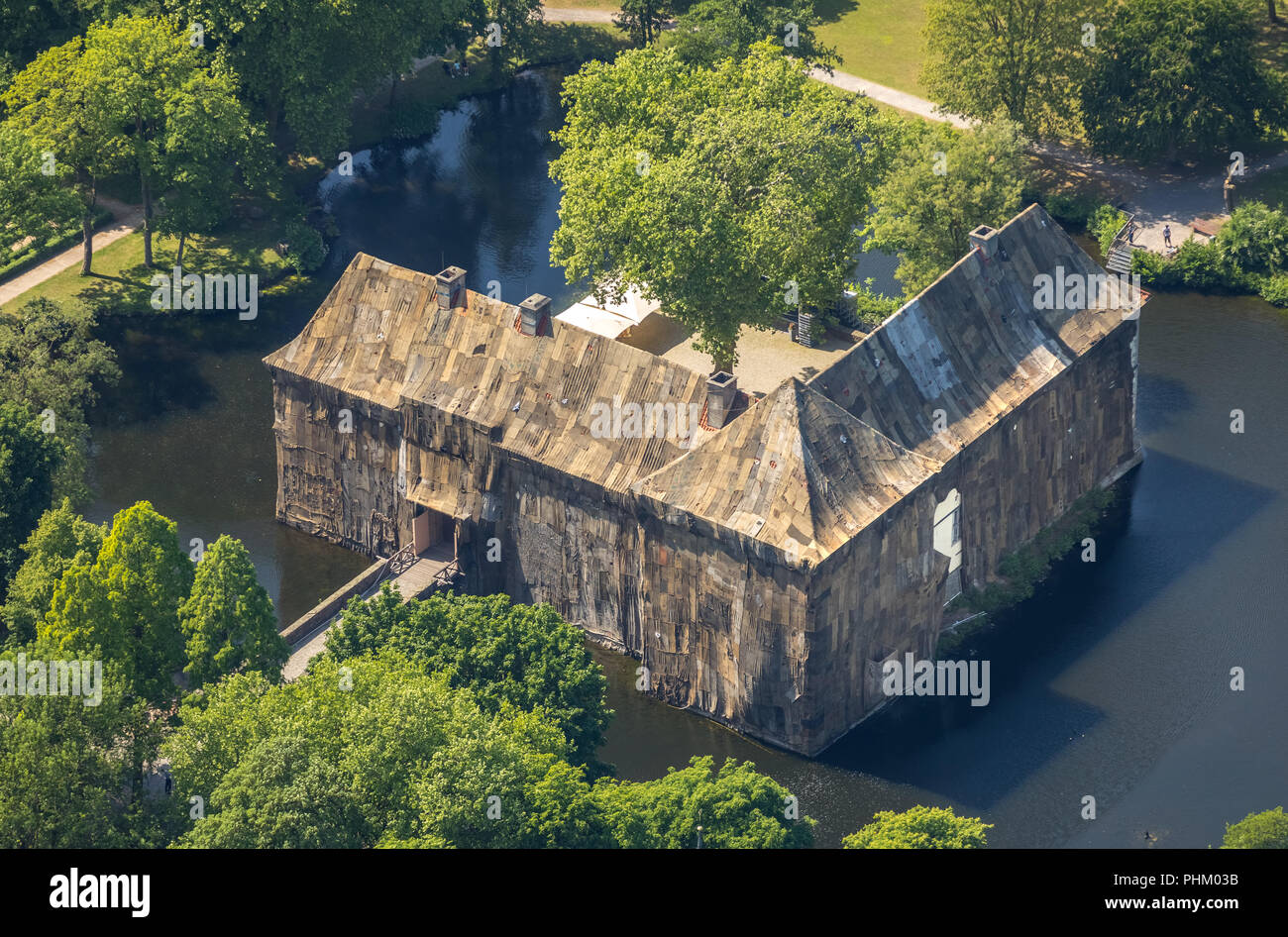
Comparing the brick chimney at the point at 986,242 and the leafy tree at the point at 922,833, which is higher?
the brick chimney at the point at 986,242

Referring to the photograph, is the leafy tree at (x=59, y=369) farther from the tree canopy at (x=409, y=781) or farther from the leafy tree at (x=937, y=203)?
the leafy tree at (x=937, y=203)

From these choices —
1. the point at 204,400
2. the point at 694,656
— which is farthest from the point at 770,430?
the point at 204,400

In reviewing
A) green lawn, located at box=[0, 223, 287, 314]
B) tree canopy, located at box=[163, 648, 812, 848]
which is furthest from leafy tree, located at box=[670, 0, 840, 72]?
tree canopy, located at box=[163, 648, 812, 848]

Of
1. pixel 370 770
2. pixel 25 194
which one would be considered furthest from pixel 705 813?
pixel 25 194

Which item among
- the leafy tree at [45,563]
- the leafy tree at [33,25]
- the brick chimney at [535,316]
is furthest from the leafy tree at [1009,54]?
the leafy tree at [45,563]

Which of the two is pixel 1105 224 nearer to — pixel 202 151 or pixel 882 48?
pixel 882 48

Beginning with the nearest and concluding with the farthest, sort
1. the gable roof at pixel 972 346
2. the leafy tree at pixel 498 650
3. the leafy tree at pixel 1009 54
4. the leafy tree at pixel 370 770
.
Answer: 1. the leafy tree at pixel 370 770
2. the leafy tree at pixel 498 650
3. the gable roof at pixel 972 346
4. the leafy tree at pixel 1009 54
